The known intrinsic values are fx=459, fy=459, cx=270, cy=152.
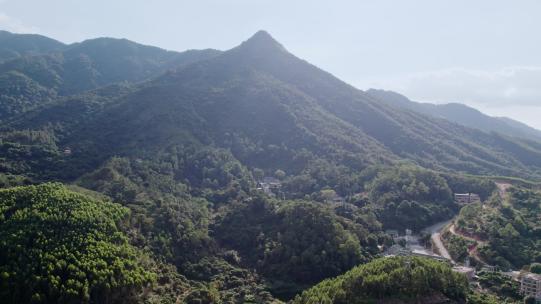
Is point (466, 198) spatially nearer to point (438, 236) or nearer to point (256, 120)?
point (438, 236)

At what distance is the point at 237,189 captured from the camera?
80875mm

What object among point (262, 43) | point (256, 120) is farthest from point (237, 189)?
point (262, 43)

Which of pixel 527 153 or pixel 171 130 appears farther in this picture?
pixel 527 153

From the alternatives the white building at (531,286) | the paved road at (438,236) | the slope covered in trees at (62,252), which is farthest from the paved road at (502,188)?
the slope covered in trees at (62,252)

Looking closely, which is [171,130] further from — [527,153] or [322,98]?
[527,153]

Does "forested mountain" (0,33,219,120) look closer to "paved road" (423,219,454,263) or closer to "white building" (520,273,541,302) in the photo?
"paved road" (423,219,454,263)

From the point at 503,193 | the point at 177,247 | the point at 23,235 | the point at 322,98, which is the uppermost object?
the point at 322,98

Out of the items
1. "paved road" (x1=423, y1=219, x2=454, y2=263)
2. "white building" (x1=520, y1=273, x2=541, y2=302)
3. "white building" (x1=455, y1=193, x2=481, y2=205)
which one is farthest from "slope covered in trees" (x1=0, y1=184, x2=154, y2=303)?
"white building" (x1=455, y1=193, x2=481, y2=205)

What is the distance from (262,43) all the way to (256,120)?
56636 millimetres

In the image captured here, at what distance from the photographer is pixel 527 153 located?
137625 mm

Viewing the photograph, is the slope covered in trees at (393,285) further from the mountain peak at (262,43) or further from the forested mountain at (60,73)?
the mountain peak at (262,43)

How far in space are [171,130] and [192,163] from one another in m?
14.1

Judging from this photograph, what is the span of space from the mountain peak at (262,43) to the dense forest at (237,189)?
5.24 feet

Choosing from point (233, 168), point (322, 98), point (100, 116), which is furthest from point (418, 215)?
point (100, 116)
